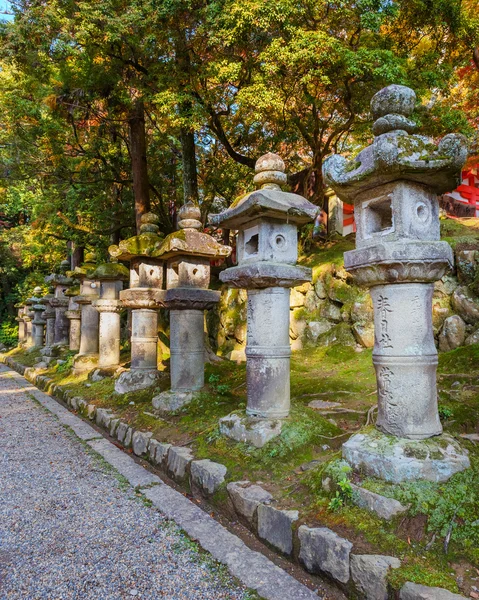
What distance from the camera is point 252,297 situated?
468 centimetres

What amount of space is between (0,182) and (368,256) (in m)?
13.0

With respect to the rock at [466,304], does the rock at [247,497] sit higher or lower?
lower

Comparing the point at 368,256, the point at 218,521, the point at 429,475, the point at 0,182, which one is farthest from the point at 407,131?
the point at 0,182

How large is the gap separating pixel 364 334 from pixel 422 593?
758 centimetres

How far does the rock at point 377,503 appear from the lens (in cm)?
276

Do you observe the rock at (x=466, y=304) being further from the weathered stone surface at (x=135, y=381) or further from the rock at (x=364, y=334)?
the weathered stone surface at (x=135, y=381)

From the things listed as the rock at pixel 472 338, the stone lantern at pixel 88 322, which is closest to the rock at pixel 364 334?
the rock at pixel 472 338

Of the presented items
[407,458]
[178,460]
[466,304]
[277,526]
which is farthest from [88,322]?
[407,458]

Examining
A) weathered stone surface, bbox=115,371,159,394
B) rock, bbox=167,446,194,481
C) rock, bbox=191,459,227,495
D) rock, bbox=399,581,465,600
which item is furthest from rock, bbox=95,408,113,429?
rock, bbox=399,581,465,600

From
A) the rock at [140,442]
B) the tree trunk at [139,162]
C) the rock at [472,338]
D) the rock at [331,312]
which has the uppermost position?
the tree trunk at [139,162]

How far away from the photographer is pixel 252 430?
14.0 feet

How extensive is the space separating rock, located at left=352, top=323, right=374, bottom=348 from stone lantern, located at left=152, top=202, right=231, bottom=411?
4.30 meters

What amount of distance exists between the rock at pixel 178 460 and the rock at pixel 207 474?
0.19m

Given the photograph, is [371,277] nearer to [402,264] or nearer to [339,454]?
[402,264]
